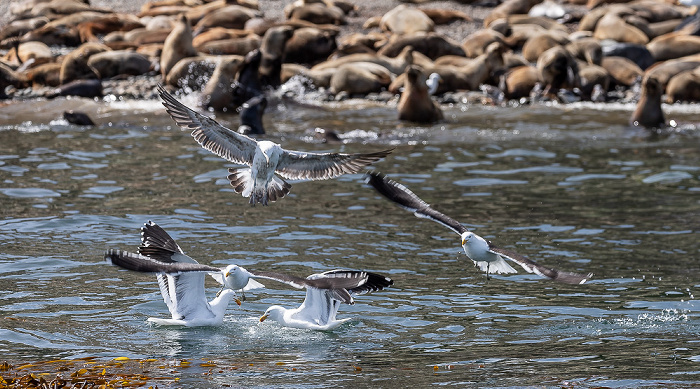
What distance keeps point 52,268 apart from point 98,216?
235 cm

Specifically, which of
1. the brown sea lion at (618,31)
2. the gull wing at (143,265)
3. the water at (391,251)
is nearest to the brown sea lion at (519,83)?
the water at (391,251)

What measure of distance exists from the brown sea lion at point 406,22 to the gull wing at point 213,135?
22483 millimetres

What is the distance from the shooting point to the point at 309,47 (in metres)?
29.2

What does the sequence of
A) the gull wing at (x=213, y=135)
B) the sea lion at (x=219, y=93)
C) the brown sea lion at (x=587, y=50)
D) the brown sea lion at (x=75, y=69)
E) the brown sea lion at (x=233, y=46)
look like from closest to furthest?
1. the gull wing at (x=213, y=135)
2. the sea lion at (x=219, y=93)
3. the brown sea lion at (x=75, y=69)
4. the brown sea lion at (x=587, y=50)
5. the brown sea lion at (x=233, y=46)

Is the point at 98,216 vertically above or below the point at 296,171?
below

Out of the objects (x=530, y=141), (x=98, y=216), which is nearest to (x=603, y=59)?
(x=530, y=141)

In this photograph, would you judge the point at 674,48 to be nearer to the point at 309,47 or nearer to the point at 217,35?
the point at 309,47

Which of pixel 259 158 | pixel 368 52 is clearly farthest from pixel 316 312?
pixel 368 52

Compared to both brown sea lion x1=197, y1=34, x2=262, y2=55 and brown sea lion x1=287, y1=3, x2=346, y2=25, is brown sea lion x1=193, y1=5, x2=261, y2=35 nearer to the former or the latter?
brown sea lion x1=287, y1=3, x2=346, y2=25

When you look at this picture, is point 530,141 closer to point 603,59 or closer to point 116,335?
point 603,59

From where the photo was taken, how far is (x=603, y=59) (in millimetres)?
26781

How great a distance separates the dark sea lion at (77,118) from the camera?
1992 cm

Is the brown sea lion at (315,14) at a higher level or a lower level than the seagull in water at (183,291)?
higher

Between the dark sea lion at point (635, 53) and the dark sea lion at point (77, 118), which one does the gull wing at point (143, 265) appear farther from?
the dark sea lion at point (635, 53)
